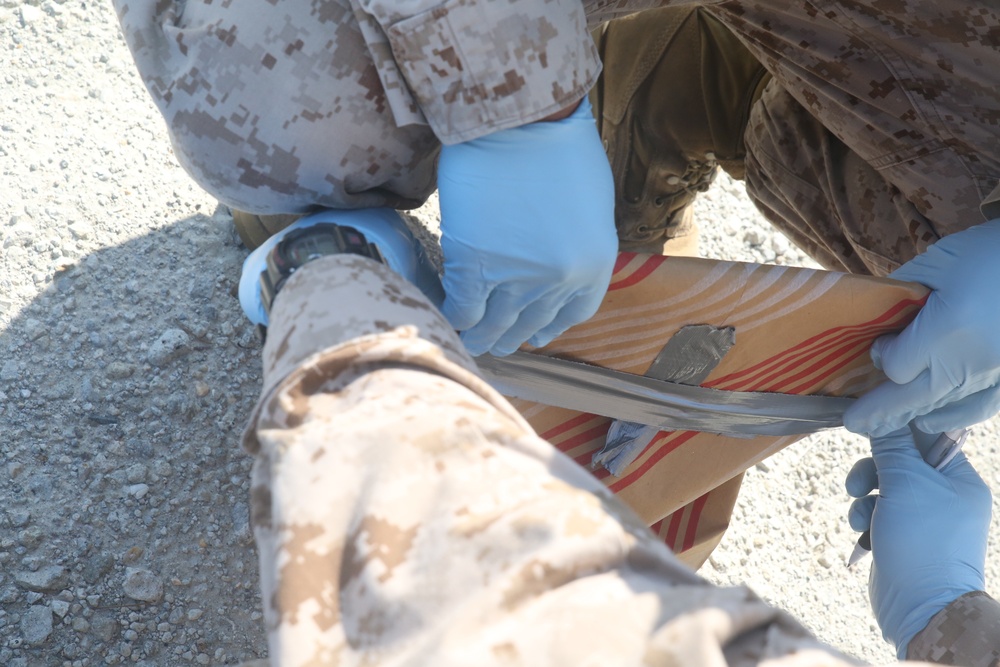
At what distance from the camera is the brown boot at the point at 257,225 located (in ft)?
4.65

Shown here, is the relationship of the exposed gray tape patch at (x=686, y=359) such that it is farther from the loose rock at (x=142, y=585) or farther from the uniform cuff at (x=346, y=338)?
the loose rock at (x=142, y=585)

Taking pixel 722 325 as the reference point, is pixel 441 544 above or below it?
above

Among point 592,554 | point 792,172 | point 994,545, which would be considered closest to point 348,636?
point 592,554

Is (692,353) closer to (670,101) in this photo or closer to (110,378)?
(670,101)

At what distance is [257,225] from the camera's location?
4.71 ft

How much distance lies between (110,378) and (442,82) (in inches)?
31.7

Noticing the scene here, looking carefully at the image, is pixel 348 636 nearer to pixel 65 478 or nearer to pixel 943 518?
pixel 65 478

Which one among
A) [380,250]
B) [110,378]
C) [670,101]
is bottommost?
[110,378]

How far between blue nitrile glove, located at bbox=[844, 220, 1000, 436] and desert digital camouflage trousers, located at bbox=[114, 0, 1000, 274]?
0.09 metres

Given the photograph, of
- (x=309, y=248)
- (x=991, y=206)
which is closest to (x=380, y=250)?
(x=309, y=248)

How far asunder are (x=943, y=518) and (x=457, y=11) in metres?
1.07

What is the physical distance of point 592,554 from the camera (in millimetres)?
497

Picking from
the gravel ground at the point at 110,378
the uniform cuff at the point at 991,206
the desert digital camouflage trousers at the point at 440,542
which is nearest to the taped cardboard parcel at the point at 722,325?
the uniform cuff at the point at 991,206

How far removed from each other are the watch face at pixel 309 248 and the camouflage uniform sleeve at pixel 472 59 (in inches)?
6.9
